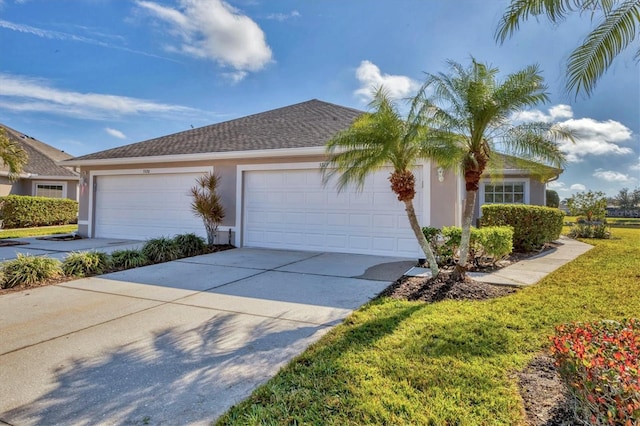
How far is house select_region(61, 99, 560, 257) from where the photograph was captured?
30.1ft

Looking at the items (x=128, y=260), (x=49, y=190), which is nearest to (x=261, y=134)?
(x=128, y=260)

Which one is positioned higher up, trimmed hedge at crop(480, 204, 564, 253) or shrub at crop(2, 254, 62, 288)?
trimmed hedge at crop(480, 204, 564, 253)

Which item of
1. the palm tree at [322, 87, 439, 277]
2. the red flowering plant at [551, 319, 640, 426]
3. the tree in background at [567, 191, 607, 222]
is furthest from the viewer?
the tree in background at [567, 191, 607, 222]

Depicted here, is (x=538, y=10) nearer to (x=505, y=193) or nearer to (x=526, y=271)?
(x=526, y=271)

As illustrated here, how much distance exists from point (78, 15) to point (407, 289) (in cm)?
1119

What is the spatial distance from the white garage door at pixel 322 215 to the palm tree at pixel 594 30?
14.0 ft

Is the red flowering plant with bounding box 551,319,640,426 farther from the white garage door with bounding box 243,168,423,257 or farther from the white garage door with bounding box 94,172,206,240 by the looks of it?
the white garage door with bounding box 94,172,206,240

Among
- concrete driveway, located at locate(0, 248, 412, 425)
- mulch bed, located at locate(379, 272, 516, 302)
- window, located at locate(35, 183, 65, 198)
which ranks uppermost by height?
window, located at locate(35, 183, 65, 198)

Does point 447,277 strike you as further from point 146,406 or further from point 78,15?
point 78,15

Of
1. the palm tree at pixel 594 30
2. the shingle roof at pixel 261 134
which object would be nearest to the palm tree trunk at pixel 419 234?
the palm tree at pixel 594 30

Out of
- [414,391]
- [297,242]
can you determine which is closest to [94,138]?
[297,242]

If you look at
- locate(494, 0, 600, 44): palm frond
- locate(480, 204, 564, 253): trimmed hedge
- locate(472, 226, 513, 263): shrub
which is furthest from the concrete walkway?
locate(494, 0, 600, 44): palm frond

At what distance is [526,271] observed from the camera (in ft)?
23.7

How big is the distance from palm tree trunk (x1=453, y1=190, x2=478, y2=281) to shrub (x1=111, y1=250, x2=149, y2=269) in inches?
270
